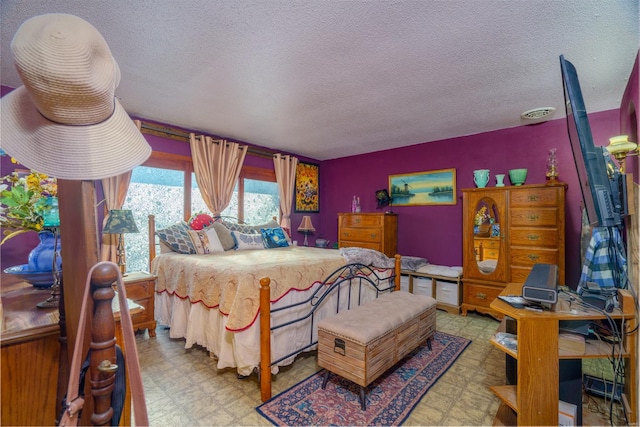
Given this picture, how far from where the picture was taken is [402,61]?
2.18m

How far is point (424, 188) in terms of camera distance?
4.54 m

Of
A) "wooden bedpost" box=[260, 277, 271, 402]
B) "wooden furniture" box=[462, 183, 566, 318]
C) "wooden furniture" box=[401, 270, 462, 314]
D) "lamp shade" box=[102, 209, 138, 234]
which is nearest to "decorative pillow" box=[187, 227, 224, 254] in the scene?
"lamp shade" box=[102, 209, 138, 234]

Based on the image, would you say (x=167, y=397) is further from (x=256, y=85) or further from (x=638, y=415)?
(x=638, y=415)

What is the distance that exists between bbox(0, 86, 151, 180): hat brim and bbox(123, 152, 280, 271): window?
3.23 metres

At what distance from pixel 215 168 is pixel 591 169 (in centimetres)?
398

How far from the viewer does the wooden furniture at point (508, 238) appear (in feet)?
10.1

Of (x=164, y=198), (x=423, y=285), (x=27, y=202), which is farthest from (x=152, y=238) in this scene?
(x=423, y=285)

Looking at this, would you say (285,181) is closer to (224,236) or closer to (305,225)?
(305,225)

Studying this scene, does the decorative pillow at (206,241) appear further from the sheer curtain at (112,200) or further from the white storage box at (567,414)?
the white storage box at (567,414)

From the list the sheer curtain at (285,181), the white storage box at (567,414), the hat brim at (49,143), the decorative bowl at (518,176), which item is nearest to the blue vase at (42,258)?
the hat brim at (49,143)

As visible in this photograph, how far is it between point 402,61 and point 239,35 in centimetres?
123

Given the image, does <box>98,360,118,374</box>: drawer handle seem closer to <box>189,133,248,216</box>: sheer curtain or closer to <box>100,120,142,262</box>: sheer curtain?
<box>100,120,142,262</box>: sheer curtain

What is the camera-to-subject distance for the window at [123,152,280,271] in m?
3.47

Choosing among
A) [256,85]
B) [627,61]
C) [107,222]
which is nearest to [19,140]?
[256,85]
